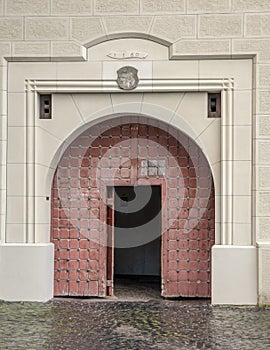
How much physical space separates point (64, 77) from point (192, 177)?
2.57 metres

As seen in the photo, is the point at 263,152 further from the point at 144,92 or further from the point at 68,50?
the point at 68,50

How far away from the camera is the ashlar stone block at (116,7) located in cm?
1020

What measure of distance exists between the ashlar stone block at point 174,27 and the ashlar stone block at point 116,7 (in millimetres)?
416

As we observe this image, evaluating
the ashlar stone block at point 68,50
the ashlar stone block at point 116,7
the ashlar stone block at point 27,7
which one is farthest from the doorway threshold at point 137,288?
the ashlar stone block at point 27,7

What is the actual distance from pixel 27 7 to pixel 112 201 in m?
3.33

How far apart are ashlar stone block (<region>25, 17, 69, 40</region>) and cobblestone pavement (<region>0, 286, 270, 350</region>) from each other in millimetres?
4086

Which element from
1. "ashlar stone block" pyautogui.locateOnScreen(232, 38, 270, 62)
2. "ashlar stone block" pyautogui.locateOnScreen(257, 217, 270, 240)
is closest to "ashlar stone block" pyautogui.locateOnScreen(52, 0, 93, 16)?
"ashlar stone block" pyautogui.locateOnScreen(232, 38, 270, 62)

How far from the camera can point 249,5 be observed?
1007 cm

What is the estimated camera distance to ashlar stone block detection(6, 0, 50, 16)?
10273mm

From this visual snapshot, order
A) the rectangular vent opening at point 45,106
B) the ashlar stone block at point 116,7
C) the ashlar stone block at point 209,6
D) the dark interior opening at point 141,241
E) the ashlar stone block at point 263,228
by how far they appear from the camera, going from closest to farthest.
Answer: the ashlar stone block at point 263,228 < the ashlar stone block at point 209,6 < the ashlar stone block at point 116,7 < the rectangular vent opening at point 45,106 < the dark interior opening at point 141,241

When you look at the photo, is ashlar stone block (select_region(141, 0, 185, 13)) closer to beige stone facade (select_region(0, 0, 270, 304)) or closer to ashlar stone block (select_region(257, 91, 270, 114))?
beige stone facade (select_region(0, 0, 270, 304))

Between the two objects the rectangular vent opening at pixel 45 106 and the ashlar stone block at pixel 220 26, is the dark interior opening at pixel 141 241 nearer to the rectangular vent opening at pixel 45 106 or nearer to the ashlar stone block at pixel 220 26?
the rectangular vent opening at pixel 45 106

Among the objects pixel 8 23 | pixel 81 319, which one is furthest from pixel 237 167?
pixel 8 23

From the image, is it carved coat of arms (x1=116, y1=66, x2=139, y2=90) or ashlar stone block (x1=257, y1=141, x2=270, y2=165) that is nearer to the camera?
ashlar stone block (x1=257, y1=141, x2=270, y2=165)
